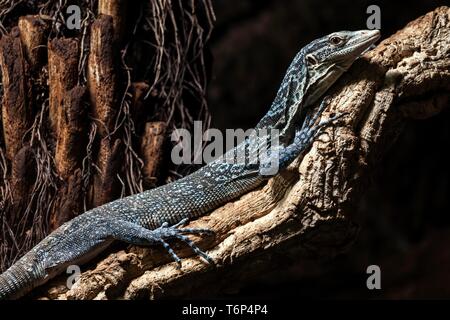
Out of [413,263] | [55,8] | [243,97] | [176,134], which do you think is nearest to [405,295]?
[413,263]

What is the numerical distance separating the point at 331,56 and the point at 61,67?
2.08 meters

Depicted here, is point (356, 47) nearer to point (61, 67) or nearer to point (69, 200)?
point (61, 67)

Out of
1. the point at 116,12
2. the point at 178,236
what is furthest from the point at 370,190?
the point at 116,12

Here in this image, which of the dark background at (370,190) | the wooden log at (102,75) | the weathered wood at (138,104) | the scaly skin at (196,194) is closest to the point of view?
the scaly skin at (196,194)

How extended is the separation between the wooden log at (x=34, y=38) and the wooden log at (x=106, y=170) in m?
0.84

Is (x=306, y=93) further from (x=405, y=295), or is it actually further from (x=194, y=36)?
(x=405, y=295)

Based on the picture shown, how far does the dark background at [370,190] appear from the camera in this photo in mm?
8195

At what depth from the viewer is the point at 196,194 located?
14.8 feet

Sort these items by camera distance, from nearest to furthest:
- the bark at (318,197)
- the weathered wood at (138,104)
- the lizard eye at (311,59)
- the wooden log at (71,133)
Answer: the bark at (318,197) < the lizard eye at (311,59) < the wooden log at (71,133) < the weathered wood at (138,104)

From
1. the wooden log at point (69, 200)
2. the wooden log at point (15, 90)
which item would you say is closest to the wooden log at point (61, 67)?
the wooden log at point (15, 90)

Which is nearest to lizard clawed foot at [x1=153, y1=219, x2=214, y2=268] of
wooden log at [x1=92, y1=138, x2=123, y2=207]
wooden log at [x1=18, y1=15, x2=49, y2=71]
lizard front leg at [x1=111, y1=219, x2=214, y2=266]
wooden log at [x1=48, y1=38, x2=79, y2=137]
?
lizard front leg at [x1=111, y1=219, x2=214, y2=266]

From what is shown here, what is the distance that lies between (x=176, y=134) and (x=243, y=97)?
13.7 feet

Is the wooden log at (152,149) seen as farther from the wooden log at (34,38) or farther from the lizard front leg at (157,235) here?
the wooden log at (34,38)
